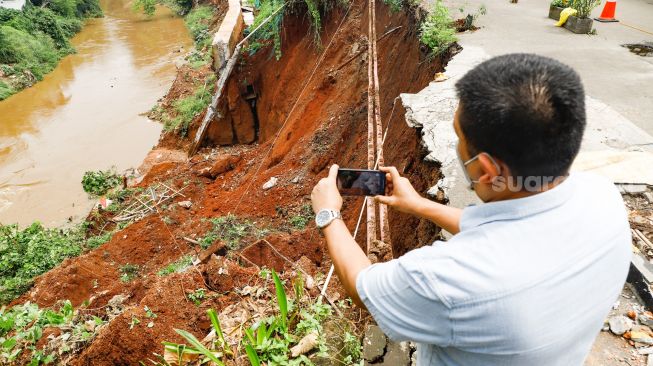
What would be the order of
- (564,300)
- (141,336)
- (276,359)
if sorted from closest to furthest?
(564,300)
(276,359)
(141,336)

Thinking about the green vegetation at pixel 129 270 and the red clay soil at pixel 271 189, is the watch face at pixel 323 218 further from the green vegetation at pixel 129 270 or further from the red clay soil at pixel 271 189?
the green vegetation at pixel 129 270

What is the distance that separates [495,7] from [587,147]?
5.13m

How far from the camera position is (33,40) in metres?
19.7

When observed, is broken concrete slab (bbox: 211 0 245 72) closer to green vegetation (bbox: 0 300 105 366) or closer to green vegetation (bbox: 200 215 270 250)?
green vegetation (bbox: 200 215 270 250)

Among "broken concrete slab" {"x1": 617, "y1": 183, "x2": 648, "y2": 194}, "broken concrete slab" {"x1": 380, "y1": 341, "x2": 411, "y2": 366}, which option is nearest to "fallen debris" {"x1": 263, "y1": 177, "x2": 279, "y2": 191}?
"broken concrete slab" {"x1": 380, "y1": 341, "x2": 411, "y2": 366}

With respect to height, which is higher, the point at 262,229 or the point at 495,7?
the point at 495,7

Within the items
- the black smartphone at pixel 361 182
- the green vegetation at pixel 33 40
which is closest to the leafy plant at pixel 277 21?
the black smartphone at pixel 361 182

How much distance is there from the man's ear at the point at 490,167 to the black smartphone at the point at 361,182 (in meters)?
0.82

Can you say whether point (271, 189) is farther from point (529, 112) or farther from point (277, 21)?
point (529, 112)

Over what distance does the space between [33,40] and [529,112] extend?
24.7 meters

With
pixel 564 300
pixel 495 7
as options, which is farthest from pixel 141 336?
pixel 495 7

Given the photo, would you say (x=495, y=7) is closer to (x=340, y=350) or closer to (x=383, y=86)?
(x=383, y=86)

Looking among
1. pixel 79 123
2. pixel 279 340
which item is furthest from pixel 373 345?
pixel 79 123

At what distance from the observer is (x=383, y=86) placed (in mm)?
6457
